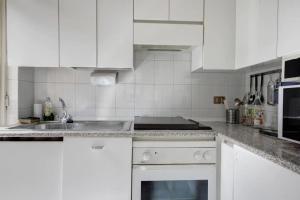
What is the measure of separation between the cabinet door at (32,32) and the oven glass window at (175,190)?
3.96 feet

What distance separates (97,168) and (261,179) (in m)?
0.97

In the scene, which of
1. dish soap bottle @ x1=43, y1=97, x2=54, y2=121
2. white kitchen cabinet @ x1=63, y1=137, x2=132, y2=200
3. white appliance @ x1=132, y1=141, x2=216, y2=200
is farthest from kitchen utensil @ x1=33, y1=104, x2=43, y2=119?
white appliance @ x1=132, y1=141, x2=216, y2=200

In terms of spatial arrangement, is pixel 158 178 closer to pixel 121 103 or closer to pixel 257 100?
pixel 121 103

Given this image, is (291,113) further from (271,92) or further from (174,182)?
(174,182)

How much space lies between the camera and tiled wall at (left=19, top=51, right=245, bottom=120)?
6.91ft

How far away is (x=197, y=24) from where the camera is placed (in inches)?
73.3

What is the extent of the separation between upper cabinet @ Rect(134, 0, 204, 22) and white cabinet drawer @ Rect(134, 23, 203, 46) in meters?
0.06

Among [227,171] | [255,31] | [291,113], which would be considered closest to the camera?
[291,113]

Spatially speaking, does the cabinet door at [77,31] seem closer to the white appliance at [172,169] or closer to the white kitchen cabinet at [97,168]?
the white kitchen cabinet at [97,168]

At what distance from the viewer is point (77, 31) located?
5.92 feet

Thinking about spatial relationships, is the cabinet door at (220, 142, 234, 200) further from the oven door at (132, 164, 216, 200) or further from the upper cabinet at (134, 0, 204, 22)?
the upper cabinet at (134, 0, 204, 22)

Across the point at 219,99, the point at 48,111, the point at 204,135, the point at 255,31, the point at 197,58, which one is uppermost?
the point at 255,31

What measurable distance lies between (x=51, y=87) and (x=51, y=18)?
0.62 m

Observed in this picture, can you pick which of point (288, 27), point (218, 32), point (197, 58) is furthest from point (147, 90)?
point (288, 27)
